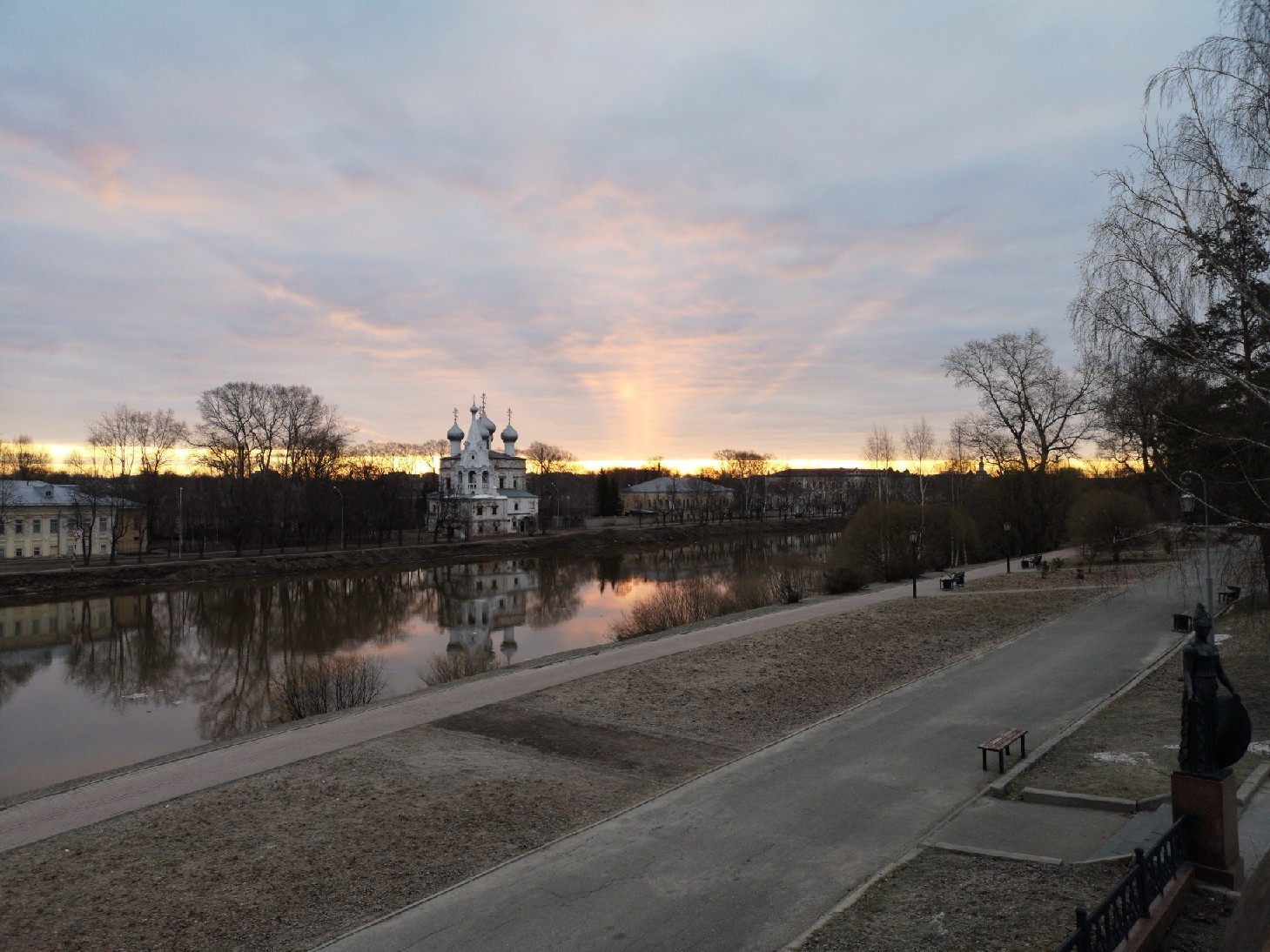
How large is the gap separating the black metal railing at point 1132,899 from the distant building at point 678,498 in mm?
88492

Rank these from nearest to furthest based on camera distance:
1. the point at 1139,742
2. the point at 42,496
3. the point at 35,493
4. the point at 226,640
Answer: the point at 1139,742 < the point at 226,640 < the point at 35,493 < the point at 42,496

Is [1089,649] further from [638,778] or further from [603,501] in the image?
[603,501]

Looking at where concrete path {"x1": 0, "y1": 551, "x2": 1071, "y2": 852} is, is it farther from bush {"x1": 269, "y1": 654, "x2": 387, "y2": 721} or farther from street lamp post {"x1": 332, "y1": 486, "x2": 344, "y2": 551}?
street lamp post {"x1": 332, "y1": 486, "x2": 344, "y2": 551}

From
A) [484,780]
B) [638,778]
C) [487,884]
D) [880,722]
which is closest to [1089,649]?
[880,722]

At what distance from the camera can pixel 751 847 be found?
7438 mm

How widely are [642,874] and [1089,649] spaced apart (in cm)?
1236

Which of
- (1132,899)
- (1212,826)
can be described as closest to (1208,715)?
(1212,826)

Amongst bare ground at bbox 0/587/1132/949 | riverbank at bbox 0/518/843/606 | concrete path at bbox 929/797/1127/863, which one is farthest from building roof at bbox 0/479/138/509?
concrete path at bbox 929/797/1127/863

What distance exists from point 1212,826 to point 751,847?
11.8 ft

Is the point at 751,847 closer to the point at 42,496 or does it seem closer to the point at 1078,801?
the point at 1078,801

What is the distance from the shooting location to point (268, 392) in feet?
193

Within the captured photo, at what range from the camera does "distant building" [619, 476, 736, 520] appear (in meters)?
98.8

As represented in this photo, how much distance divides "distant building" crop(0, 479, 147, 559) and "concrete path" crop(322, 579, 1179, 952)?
46.9 m

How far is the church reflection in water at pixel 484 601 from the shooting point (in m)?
25.7
